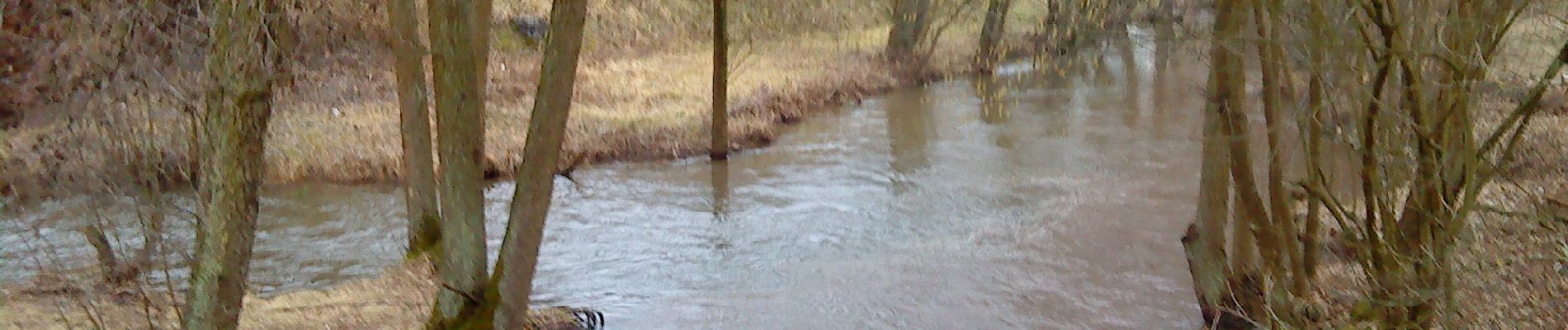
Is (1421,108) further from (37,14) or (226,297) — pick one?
(37,14)

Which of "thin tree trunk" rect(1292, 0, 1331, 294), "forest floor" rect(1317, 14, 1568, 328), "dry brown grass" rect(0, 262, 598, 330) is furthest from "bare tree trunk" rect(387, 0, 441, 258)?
"forest floor" rect(1317, 14, 1568, 328)

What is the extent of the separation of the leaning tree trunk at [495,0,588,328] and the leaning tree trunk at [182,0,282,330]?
5.25 feet

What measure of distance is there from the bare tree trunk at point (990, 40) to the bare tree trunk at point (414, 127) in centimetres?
1637

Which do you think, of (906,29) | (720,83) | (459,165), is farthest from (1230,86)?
(906,29)

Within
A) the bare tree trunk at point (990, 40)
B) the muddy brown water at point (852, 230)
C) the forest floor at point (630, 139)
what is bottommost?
the muddy brown water at point (852, 230)

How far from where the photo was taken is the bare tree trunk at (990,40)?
24.6 meters

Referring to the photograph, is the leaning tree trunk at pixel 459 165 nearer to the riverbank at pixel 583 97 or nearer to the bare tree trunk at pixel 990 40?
the riverbank at pixel 583 97

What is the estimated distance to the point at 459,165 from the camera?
6812 mm

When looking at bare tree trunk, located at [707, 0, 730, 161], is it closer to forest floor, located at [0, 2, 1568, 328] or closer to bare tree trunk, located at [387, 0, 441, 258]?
forest floor, located at [0, 2, 1568, 328]

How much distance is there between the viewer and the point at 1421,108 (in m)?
5.96

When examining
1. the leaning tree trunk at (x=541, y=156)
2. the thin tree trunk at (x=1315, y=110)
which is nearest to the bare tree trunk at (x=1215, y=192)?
the thin tree trunk at (x=1315, y=110)

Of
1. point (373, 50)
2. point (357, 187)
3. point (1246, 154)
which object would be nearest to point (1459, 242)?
point (1246, 154)

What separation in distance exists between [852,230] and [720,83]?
328cm

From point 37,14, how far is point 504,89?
13.8m
